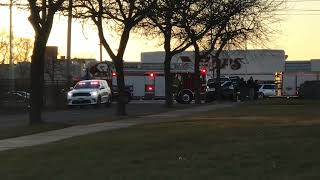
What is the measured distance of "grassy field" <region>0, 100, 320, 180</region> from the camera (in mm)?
10555

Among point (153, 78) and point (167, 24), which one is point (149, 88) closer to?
point (153, 78)

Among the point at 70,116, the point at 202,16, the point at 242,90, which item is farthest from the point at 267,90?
the point at 70,116

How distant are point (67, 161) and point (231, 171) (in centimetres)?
322

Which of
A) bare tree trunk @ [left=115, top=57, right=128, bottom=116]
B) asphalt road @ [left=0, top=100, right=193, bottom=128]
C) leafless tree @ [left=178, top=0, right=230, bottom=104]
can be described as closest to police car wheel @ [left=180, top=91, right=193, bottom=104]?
leafless tree @ [left=178, top=0, right=230, bottom=104]

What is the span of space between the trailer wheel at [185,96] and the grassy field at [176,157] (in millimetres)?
31624

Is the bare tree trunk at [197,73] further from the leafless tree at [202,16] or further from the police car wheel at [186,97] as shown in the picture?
the leafless tree at [202,16]

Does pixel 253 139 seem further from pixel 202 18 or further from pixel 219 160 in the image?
pixel 202 18

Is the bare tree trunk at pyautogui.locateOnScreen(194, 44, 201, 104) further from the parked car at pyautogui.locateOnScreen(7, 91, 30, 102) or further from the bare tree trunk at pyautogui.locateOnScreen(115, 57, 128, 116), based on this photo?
the bare tree trunk at pyautogui.locateOnScreen(115, 57, 128, 116)

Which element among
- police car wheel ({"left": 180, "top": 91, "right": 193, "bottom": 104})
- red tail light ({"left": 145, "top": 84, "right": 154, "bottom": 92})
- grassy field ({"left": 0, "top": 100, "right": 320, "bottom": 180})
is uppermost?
red tail light ({"left": 145, "top": 84, "right": 154, "bottom": 92})

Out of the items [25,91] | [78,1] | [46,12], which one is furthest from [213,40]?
[46,12]

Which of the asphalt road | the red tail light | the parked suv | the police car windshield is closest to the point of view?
the asphalt road

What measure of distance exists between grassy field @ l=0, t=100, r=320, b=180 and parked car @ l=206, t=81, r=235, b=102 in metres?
34.7

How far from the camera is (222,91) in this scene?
5353 centimetres

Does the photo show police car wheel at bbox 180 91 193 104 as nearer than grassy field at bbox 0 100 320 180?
No
